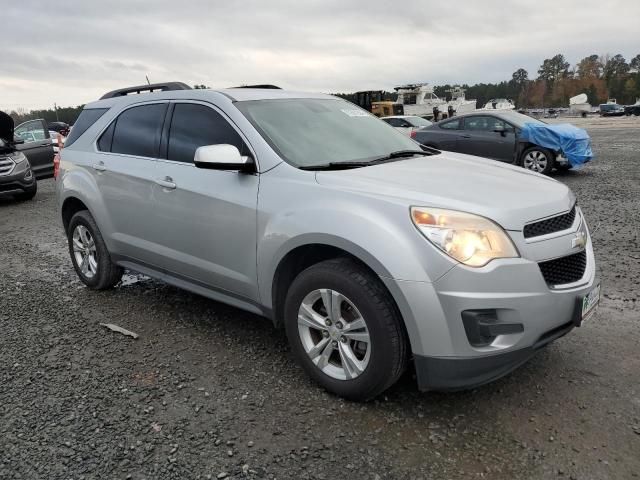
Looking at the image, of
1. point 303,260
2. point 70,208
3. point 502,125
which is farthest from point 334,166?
point 502,125

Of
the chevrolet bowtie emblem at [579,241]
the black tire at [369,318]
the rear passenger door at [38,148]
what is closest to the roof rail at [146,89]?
the black tire at [369,318]

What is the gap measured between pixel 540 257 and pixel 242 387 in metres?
1.81

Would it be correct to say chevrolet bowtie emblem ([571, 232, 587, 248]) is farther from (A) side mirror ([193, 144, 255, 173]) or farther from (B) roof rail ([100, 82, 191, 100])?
(B) roof rail ([100, 82, 191, 100])

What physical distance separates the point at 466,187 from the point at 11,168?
10.5m

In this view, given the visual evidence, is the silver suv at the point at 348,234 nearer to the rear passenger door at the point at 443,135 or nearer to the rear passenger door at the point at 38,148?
the rear passenger door at the point at 443,135

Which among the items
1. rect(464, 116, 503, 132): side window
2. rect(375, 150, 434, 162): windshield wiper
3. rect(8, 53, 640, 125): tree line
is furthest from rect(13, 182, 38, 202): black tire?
rect(8, 53, 640, 125): tree line

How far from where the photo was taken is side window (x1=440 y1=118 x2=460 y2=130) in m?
12.7

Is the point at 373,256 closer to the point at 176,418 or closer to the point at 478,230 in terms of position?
the point at 478,230

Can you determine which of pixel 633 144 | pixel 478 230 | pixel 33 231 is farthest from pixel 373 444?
pixel 633 144

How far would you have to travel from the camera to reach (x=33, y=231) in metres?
8.04

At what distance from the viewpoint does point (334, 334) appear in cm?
286

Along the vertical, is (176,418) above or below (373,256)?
below

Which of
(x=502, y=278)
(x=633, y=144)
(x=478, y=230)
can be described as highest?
(x=478, y=230)

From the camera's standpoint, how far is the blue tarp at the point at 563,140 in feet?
35.8
